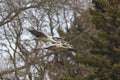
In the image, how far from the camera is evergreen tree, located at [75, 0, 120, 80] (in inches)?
682

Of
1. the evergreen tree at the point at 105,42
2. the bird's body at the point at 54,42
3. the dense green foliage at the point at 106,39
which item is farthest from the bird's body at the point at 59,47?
the dense green foliage at the point at 106,39

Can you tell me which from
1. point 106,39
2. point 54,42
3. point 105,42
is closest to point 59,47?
point 54,42

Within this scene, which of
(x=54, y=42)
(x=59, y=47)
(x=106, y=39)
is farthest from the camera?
(x=106, y=39)

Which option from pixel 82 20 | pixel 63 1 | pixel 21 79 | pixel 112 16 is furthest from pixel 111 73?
pixel 21 79

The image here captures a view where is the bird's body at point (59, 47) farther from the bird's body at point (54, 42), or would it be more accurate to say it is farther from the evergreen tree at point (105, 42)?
the evergreen tree at point (105, 42)

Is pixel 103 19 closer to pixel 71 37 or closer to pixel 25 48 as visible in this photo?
pixel 71 37

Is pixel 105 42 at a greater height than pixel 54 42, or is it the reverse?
pixel 54 42

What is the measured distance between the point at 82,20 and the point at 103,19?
537 centimetres

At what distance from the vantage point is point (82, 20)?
23891 millimetres

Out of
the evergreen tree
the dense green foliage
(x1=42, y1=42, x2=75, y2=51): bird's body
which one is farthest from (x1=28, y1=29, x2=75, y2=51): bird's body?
the dense green foliage

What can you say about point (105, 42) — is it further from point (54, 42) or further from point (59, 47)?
point (54, 42)

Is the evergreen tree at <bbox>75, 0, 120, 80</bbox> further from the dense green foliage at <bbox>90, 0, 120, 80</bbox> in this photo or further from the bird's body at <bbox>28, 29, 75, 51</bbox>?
the bird's body at <bbox>28, 29, 75, 51</bbox>

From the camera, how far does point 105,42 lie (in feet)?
59.1

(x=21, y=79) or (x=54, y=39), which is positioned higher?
(x=54, y=39)
